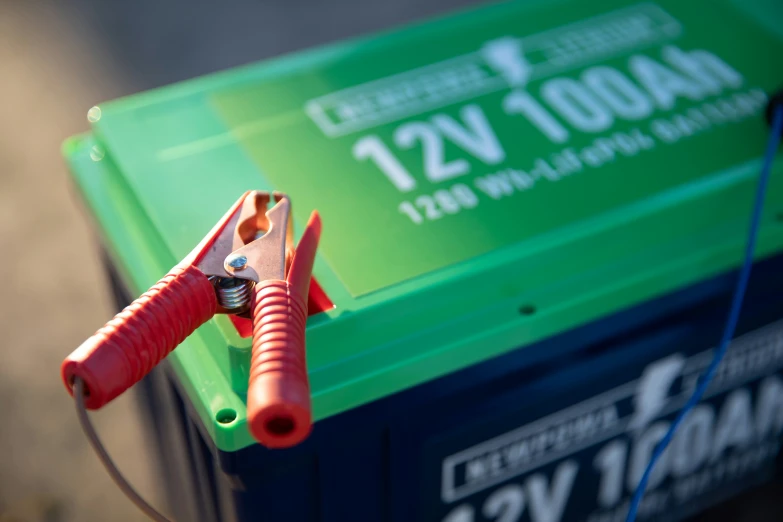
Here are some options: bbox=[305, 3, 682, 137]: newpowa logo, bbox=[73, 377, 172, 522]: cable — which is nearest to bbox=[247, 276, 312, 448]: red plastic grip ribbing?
bbox=[73, 377, 172, 522]: cable

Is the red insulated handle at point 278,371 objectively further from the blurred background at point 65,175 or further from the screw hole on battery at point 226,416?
the blurred background at point 65,175

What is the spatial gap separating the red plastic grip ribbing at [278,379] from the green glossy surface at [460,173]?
16 cm

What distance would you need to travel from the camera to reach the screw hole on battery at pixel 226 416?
2.61ft

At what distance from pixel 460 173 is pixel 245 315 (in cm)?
29

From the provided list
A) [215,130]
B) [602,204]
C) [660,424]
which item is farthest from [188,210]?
[660,424]

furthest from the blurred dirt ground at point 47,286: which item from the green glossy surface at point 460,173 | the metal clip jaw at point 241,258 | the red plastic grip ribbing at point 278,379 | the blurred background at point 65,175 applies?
the red plastic grip ribbing at point 278,379

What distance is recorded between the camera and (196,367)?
0.85 metres

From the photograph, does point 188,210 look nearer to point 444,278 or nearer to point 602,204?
point 444,278

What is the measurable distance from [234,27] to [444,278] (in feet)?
5.43

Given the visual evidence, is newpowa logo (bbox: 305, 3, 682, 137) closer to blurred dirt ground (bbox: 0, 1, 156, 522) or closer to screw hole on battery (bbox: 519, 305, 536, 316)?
screw hole on battery (bbox: 519, 305, 536, 316)

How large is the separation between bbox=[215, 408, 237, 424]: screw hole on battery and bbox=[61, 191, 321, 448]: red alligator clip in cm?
8

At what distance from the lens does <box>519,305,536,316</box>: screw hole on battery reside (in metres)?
0.89

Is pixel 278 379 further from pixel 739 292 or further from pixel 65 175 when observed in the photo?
pixel 65 175

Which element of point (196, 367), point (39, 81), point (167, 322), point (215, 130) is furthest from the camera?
point (39, 81)
